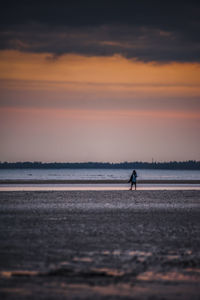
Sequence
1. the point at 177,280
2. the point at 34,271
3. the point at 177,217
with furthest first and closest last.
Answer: the point at 177,217, the point at 34,271, the point at 177,280

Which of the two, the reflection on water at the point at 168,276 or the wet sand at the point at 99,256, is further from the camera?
the reflection on water at the point at 168,276

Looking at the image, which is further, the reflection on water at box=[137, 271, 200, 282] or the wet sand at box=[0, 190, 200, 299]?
the reflection on water at box=[137, 271, 200, 282]

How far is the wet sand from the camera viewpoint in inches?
320

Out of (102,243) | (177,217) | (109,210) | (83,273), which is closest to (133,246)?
(102,243)

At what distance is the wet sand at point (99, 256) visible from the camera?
8.13 metres

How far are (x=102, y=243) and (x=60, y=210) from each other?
11.1 meters

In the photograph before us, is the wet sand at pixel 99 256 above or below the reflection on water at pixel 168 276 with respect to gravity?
below

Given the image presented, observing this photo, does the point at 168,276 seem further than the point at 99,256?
No

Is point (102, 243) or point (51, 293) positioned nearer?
point (51, 293)

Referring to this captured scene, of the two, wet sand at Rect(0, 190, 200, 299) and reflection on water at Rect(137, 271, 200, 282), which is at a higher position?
reflection on water at Rect(137, 271, 200, 282)

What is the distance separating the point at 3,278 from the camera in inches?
352

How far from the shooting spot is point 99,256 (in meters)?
11.4

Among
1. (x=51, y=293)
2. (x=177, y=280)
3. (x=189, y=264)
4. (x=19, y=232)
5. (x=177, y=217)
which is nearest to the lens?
(x=51, y=293)

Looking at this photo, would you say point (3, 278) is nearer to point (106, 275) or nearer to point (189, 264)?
point (106, 275)
